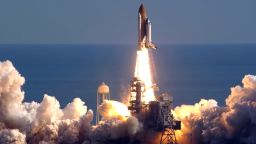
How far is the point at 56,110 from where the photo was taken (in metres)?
80.6

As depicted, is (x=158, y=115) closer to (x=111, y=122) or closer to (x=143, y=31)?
(x=111, y=122)

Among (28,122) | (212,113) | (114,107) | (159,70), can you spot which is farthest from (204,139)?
(159,70)

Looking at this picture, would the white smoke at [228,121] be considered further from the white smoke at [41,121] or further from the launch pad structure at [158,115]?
the white smoke at [41,121]

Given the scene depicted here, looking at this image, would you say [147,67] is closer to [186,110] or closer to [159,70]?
[186,110]

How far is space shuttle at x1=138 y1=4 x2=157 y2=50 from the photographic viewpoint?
78062 mm

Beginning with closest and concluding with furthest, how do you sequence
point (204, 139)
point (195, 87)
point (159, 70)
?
point (204, 139)
point (195, 87)
point (159, 70)

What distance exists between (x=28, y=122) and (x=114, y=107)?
6.49 metres

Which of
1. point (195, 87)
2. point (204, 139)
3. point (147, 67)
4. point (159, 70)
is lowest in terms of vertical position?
point (204, 139)

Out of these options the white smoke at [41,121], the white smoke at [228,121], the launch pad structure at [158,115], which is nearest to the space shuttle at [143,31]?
the launch pad structure at [158,115]

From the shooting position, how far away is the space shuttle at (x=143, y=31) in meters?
78.1

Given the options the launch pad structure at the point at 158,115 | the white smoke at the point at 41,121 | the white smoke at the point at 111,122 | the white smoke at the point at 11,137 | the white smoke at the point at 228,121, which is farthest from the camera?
the white smoke at the point at 41,121

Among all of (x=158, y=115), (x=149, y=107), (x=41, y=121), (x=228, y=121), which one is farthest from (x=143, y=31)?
(x=41, y=121)

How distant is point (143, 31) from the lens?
78438 mm

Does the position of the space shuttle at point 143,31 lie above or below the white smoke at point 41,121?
above
